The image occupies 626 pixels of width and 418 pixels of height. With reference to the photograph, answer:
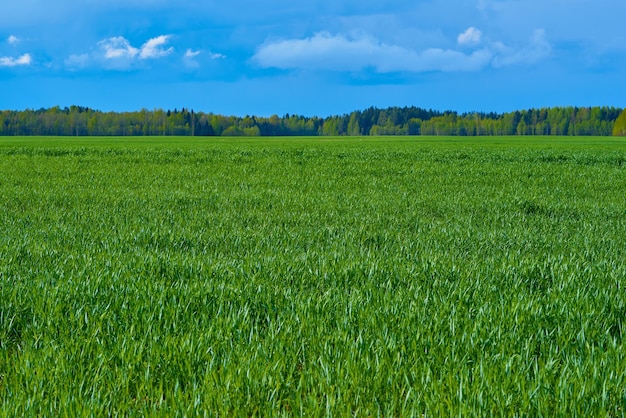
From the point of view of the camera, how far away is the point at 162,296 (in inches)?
191

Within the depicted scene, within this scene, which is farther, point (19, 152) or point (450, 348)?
point (19, 152)

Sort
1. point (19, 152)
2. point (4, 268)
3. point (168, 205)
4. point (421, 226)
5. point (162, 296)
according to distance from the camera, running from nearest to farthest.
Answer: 1. point (162, 296)
2. point (4, 268)
3. point (421, 226)
4. point (168, 205)
5. point (19, 152)

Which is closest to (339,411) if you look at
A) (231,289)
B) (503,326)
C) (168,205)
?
(503,326)

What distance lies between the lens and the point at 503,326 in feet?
14.1

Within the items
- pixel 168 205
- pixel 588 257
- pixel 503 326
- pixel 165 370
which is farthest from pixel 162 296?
pixel 168 205

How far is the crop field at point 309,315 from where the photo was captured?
125 inches

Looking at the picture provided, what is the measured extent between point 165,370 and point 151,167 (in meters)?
21.4

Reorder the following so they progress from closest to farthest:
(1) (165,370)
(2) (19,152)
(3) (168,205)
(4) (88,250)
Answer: (1) (165,370) → (4) (88,250) → (3) (168,205) → (2) (19,152)

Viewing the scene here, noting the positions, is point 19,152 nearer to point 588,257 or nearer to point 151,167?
point 151,167

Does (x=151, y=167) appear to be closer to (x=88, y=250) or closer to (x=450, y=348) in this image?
(x=88, y=250)

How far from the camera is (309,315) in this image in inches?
174

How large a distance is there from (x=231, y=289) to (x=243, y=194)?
383 inches

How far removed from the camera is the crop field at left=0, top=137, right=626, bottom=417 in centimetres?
318

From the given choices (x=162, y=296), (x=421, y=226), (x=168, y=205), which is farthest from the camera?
(x=168, y=205)
